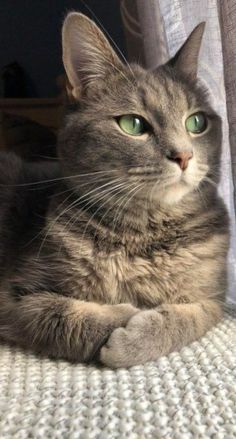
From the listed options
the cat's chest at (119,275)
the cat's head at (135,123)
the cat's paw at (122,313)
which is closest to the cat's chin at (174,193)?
the cat's head at (135,123)

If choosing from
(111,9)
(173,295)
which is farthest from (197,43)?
(111,9)

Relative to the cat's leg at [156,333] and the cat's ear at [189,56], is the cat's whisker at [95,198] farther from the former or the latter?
the cat's ear at [189,56]

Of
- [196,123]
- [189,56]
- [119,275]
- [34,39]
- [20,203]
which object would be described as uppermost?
[34,39]

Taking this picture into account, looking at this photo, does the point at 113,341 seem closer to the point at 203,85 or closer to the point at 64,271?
the point at 64,271

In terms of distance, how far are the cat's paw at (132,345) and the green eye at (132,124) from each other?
0.36 metres

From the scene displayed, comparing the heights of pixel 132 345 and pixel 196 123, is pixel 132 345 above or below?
below

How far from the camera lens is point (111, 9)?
3115 mm

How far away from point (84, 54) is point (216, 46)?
12.0 inches

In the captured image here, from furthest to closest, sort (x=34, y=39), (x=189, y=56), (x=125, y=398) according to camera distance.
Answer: (x=34, y=39)
(x=189, y=56)
(x=125, y=398)

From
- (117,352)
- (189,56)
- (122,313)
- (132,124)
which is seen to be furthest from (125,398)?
(189,56)

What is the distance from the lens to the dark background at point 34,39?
370 centimetres

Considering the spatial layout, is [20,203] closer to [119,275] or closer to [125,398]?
[119,275]

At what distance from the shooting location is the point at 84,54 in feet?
3.34

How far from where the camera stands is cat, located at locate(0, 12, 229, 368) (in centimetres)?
89
